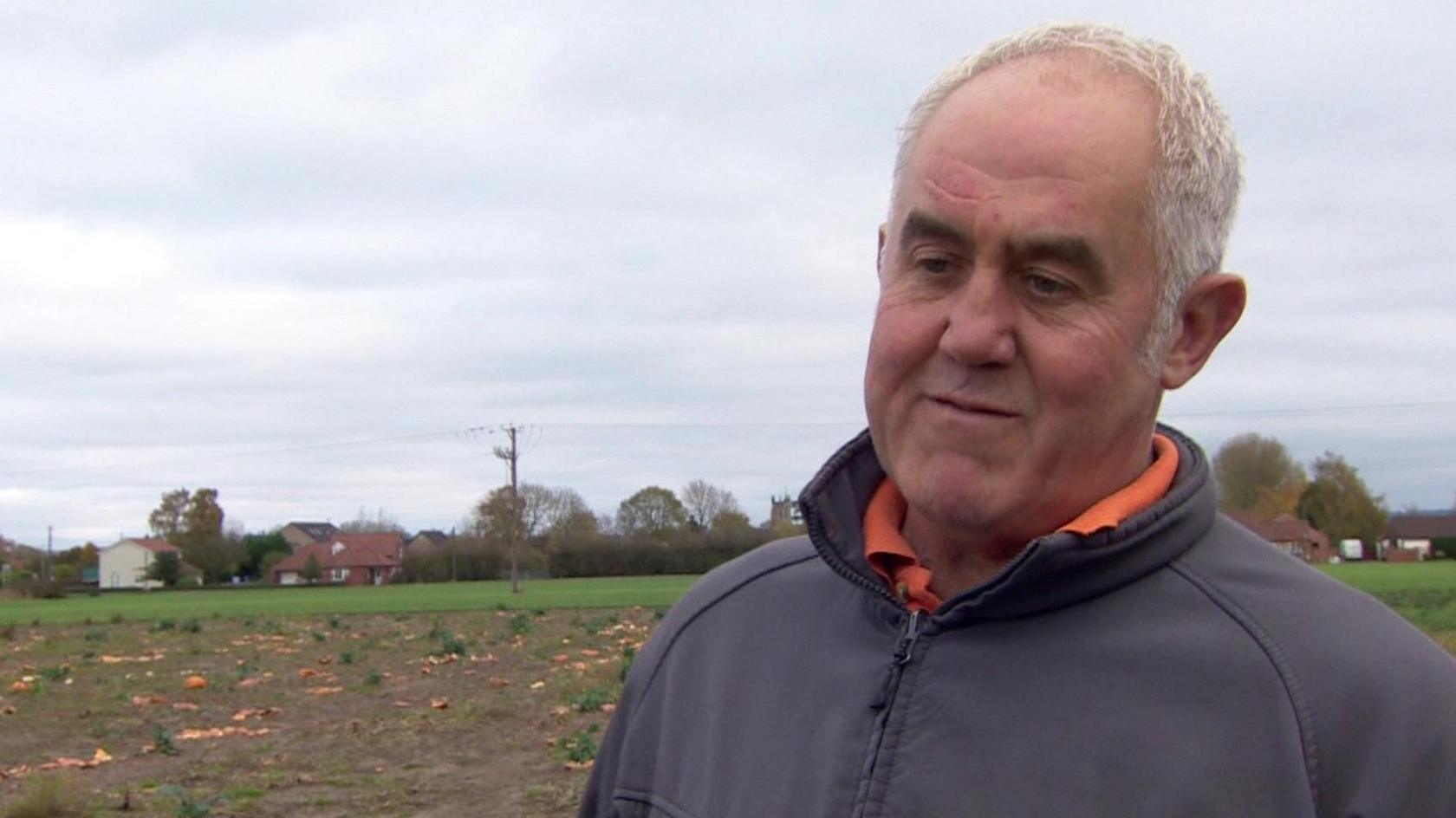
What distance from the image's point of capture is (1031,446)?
1925 millimetres

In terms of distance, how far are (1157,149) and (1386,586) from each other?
3916cm

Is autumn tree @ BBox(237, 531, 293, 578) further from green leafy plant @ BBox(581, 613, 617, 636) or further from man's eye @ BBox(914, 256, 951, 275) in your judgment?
man's eye @ BBox(914, 256, 951, 275)

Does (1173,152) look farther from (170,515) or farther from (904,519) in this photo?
(170,515)

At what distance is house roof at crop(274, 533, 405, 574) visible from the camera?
109250 mm

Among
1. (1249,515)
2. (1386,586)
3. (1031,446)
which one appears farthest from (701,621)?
(1249,515)

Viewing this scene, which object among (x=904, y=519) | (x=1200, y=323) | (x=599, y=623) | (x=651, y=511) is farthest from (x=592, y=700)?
(x=651, y=511)

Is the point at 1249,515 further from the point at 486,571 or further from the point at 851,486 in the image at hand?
the point at 851,486

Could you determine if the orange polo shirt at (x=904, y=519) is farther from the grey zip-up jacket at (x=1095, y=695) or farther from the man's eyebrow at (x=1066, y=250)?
the man's eyebrow at (x=1066, y=250)

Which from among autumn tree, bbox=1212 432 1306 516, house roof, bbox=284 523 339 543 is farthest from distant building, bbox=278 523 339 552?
autumn tree, bbox=1212 432 1306 516

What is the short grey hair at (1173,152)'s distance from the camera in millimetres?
1924

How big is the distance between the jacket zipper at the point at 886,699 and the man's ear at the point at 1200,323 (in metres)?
0.45

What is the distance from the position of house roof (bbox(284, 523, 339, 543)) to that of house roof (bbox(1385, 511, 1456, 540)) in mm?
87969

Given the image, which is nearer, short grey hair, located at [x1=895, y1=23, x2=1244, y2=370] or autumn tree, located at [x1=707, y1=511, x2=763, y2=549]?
short grey hair, located at [x1=895, y1=23, x2=1244, y2=370]

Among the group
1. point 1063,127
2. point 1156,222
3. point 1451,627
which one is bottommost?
point 1451,627
